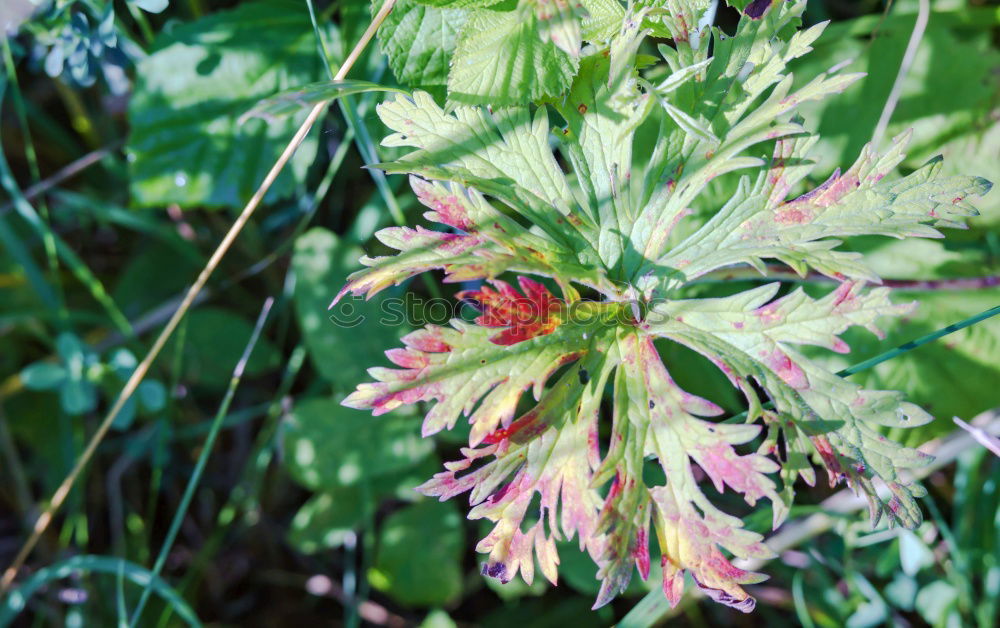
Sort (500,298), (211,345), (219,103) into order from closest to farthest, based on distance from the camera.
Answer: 1. (500,298)
2. (219,103)
3. (211,345)

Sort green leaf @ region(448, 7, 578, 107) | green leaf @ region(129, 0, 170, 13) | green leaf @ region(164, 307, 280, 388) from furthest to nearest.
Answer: green leaf @ region(164, 307, 280, 388), green leaf @ region(129, 0, 170, 13), green leaf @ region(448, 7, 578, 107)

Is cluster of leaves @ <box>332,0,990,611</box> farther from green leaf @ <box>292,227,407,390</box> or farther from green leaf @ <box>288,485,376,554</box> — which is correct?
green leaf @ <box>288,485,376,554</box>

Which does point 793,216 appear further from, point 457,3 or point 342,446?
point 342,446

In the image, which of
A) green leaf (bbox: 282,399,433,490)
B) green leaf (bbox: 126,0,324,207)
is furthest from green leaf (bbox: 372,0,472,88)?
green leaf (bbox: 282,399,433,490)

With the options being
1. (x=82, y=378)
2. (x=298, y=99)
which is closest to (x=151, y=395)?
(x=82, y=378)

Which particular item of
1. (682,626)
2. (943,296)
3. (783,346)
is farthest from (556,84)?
(682,626)
